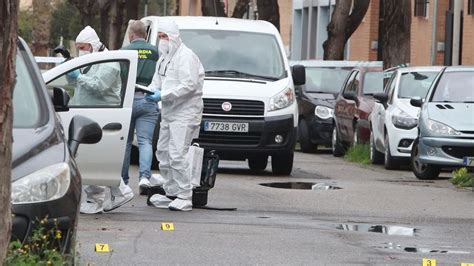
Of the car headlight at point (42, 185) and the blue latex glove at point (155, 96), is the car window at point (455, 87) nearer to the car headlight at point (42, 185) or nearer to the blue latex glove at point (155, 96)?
the blue latex glove at point (155, 96)

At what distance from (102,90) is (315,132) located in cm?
1463

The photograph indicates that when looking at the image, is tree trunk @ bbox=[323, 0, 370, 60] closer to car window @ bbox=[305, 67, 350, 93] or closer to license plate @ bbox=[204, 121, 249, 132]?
car window @ bbox=[305, 67, 350, 93]

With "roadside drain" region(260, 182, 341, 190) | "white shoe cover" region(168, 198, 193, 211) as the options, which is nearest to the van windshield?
"roadside drain" region(260, 182, 341, 190)

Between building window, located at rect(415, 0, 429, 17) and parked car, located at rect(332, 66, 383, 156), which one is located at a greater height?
building window, located at rect(415, 0, 429, 17)

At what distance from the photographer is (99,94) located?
12672mm

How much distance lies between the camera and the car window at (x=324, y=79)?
27.7m

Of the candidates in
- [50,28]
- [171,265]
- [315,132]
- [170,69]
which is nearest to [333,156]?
[315,132]

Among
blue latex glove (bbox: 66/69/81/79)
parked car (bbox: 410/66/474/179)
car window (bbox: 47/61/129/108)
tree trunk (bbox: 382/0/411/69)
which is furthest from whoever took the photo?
tree trunk (bbox: 382/0/411/69)

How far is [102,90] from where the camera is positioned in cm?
1273

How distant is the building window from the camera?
41.0 m

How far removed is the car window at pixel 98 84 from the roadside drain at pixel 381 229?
220 cm

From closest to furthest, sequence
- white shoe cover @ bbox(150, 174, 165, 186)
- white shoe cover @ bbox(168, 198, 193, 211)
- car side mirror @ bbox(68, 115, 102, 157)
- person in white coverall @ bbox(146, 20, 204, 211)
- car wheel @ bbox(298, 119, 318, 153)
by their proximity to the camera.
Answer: car side mirror @ bbox(68, 115, 102, 157)
person in white coverall @ bbox(146, 20, 204, 211)
white shoe cover @ bbox(168, 198, 193, 211)
white shoe cover @ bbox(150, 174, 165, 186)
car wheel @ bbox(298, 119, 318, 153)

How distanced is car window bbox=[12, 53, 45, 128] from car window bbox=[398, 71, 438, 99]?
12.3 m

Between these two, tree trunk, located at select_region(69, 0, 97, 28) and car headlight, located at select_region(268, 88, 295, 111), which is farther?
tree trunk, located at select_region(69, 0, 97, 28)
